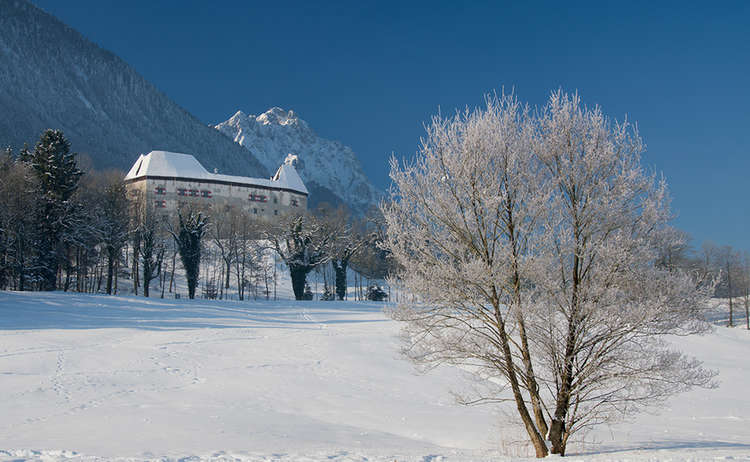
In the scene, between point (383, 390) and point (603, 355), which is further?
point (383, 390)

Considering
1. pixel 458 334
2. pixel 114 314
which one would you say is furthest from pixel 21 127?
pixel 458 334

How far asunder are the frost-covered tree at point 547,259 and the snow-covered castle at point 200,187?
275ft

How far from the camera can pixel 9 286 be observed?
45594 millimetres

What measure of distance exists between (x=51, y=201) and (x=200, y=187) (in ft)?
202

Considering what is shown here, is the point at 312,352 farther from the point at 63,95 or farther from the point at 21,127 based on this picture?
the point at 63,95

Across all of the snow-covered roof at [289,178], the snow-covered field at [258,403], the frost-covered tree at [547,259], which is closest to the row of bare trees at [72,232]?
the snow-covered field at [258,403]

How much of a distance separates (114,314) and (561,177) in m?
31.3

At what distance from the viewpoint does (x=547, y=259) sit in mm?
10281

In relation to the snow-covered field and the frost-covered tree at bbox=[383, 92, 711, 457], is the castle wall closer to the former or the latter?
the snow-covered field

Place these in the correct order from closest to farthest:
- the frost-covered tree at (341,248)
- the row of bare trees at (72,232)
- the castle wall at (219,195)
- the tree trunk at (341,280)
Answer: the row of bare trees at (72,232) < the frost-covered tree at (341,248) < the tree trunk at (341,280) < the castle wall at (219,195)

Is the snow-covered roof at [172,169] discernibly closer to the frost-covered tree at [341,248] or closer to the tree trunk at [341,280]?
the frost-covered tree at [341,248]

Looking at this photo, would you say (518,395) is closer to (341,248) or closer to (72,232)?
(72,232)

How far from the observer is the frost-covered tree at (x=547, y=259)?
10062mm

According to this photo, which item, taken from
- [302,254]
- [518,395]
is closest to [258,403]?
[518,395]
